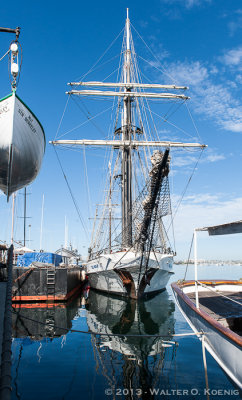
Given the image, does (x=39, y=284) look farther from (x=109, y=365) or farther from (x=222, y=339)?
(x=222, y=339)

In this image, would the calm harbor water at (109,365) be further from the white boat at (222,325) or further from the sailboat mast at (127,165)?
the sailboat mast at (127,165)

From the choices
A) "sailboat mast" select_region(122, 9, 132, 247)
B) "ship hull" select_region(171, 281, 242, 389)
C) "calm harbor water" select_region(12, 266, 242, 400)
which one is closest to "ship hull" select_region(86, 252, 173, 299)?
"sailboat mast" select_region(122, 9, 132, 247)

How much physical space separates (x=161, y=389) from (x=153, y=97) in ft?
80.0

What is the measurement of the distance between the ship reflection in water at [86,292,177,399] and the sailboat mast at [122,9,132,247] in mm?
5761

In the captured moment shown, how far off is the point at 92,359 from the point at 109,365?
0.71 m

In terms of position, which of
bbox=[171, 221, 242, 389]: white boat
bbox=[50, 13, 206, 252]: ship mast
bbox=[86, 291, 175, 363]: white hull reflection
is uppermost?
bbox=[50, 13, 206, 252]: ship mast

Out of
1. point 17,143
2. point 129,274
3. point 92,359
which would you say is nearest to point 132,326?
point 92,359

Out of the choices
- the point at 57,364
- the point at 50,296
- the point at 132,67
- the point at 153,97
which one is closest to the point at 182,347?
the point at 57,364

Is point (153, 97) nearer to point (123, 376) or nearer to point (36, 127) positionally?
point (36, 127)

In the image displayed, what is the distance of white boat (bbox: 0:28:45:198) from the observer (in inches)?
256

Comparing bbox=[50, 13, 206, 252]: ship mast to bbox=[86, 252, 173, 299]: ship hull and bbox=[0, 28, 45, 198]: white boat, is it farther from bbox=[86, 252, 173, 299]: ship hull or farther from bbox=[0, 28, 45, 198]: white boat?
bbox=[0, 28, 45, 198]: white boat

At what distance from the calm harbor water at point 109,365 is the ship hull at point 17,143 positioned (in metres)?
3.74

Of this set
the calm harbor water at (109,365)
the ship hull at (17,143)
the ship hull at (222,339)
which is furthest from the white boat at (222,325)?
the ship hull at (17,143)

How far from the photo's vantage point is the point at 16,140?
6688 millimetres
